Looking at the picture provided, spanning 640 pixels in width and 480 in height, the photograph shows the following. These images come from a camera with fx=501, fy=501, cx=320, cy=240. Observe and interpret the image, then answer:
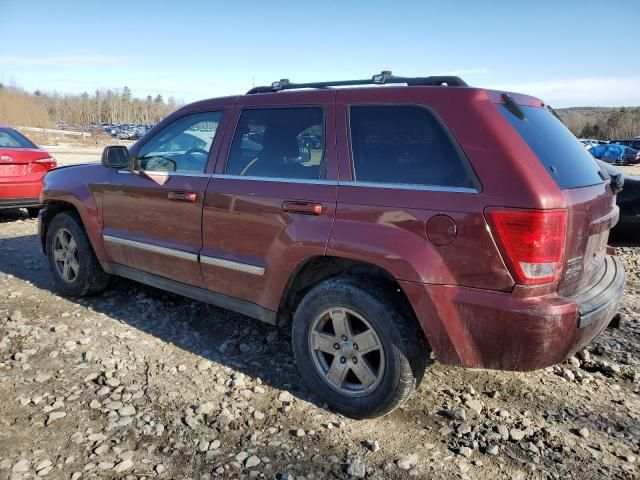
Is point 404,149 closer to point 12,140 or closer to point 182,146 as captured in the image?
point 182,146

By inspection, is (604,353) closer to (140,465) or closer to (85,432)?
(140,465)

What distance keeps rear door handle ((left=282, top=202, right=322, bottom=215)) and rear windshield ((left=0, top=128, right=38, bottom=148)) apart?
711 cm

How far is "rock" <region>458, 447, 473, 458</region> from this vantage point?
2606 mm

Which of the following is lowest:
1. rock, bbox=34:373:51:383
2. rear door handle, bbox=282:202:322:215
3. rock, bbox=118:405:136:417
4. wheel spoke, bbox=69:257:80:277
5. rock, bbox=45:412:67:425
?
rock, bbox=34:373:51:383

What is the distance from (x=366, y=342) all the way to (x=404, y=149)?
1108 mm

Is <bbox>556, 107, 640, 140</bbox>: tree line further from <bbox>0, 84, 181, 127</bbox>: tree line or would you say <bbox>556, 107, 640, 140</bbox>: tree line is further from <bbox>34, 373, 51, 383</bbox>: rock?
<bbox>0, 84, 181, 127</bbox>: tree line

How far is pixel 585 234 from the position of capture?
262cm

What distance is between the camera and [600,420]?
291 cm

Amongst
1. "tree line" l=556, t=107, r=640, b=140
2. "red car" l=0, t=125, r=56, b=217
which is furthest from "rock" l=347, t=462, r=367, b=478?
"tree line" l=556, t=107, r=640, b=140

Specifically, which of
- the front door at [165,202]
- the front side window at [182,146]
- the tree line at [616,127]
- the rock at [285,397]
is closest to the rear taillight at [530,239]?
the rock at [285,397]

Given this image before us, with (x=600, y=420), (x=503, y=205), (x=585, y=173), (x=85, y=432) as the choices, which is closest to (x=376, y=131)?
(x=503, y=205)

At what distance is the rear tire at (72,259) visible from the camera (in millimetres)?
4676

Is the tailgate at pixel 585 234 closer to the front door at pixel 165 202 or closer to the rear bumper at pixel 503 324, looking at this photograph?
the rear bumper at pixel 503 324

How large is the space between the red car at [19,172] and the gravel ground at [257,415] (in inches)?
178
